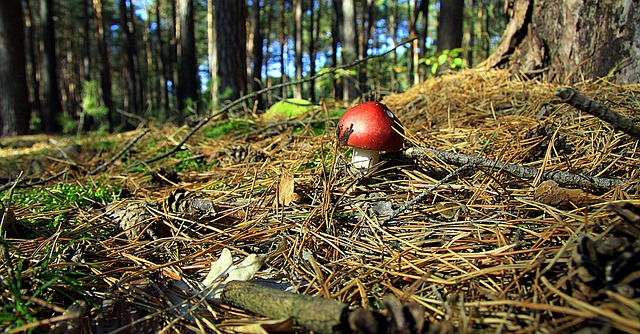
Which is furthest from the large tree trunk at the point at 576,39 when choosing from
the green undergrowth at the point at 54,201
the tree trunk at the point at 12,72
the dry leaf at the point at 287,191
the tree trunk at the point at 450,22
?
the tree trunk at the point at 12,72

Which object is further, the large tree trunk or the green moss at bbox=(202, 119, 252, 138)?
A: the green moss at bbox=(202, 119, 252, 138)

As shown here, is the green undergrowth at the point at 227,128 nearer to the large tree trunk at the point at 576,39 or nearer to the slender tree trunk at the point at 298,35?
the large tree trunk at the point at 576,39

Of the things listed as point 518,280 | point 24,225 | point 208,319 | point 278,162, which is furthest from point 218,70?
point 518,280

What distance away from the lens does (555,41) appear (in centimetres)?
268

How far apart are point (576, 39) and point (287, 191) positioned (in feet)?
8.03

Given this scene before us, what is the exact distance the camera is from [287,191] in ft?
5.63

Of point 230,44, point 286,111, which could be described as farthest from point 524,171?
point 230,44

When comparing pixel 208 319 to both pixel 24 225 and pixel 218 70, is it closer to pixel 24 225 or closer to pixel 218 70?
pixel 24 225

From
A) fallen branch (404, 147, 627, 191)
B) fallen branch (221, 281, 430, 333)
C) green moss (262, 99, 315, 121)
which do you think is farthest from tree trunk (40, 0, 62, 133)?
fallen branch (221, 281, 430, 333)

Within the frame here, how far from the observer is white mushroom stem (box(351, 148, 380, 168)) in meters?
1.87

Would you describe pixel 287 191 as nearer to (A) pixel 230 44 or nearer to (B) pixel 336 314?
(B) pixel 336 314

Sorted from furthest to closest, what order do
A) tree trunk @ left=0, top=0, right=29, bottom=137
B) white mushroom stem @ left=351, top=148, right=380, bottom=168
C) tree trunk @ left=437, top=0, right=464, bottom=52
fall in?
tree trunk @ left=0, top=0, right=29, bottom=137
tree trunk @ left=437, top=0, right=464, bottom=52
white mushroom stem @ left=351, top=148, right=380, bottom=168

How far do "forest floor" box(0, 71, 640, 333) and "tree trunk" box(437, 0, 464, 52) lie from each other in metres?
4.28

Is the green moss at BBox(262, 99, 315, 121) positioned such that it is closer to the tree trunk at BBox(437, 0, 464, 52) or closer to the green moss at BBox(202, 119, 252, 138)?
the green moss at BBox(202, 119, 252, 138)
